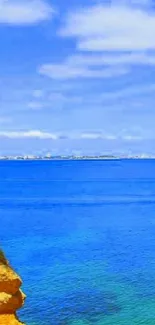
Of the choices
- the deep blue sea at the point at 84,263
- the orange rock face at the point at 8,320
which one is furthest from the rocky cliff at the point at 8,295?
the deep blue sea at the point at 84,263

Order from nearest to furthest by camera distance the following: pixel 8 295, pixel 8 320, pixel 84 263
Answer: pixel 8 320 → pixel 8 295 → pixel 84 263

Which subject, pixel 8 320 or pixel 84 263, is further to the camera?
pixel 84 263

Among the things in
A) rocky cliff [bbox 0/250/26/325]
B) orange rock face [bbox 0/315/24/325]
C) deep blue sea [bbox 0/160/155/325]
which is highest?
rocky cliff [bbox 0/250/26/325]

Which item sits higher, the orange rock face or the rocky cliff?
the rocky cliff

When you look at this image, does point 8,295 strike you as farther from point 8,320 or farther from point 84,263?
point 84,263

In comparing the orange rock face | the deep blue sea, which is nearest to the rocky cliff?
the orange rock face

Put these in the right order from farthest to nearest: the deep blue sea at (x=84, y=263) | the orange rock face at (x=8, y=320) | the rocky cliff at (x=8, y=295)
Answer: the deep blue sea at (x=84, y=263) → the rocky cliff at (x=8, y=295) → the orange rock face at (x=8, y=320)

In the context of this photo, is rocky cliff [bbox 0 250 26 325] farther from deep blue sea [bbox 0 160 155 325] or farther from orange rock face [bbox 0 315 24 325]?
deep blue sea [bbox 0 160 155 325]

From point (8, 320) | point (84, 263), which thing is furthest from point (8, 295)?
point (84, 263)

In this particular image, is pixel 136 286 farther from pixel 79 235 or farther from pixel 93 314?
pixel 79 235

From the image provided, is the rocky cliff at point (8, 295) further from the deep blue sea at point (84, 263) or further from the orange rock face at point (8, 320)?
the deep blue sea at point (84, 263)

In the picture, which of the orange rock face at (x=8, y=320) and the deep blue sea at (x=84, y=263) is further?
the deep blue sea at (x=84, y=263)

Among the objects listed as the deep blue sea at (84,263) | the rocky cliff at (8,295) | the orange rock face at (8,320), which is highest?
the rocky cliff at (8,295)

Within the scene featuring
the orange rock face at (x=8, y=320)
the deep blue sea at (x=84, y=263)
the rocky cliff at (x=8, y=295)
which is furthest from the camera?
the deep blue sea at (x=84, y=263)
